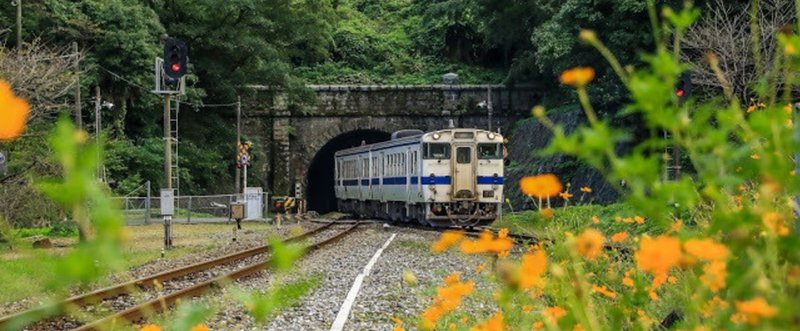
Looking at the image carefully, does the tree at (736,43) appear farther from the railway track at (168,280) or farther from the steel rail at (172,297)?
the steel rail at (172,297)

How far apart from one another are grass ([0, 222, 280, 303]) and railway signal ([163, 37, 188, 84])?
2776 millimetres

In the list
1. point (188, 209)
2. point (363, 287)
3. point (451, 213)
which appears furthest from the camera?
point (188, 209)

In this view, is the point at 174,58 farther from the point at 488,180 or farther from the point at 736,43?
the point at 736,43

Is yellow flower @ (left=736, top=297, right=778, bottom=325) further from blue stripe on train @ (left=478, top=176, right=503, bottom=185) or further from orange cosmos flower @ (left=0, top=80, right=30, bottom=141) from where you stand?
blue stripe on train @ (left=478, top=176, right=503, bottom=185)

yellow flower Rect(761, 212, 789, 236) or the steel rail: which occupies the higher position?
yellow flower Rect(761, 212, 789, 236)

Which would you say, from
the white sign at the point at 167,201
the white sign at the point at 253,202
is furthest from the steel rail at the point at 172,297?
the white sign at the point at 253,202

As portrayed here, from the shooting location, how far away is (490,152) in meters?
23.6

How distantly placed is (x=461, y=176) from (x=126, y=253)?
10.1 metres

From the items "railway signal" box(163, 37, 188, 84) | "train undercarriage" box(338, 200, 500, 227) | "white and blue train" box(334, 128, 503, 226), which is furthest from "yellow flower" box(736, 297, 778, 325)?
"train undercarriage" box(338, 200, 500, 227)

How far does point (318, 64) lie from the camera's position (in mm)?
50750

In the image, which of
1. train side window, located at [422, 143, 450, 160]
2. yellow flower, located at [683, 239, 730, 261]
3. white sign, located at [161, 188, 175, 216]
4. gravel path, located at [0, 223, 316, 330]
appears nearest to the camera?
yellow flower, located at [683, 239, 730, 261]

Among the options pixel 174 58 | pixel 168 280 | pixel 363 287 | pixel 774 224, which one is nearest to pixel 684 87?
pixel 363 287

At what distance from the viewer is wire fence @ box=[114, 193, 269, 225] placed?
28.1 meters

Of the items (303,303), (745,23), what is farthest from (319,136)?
(303,303)
